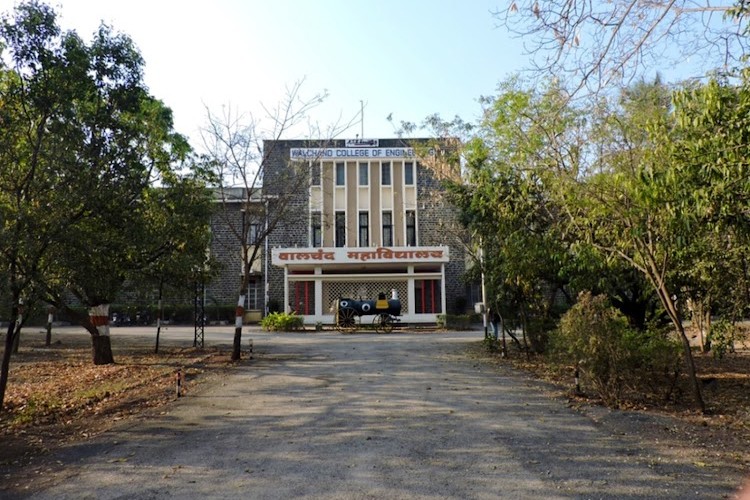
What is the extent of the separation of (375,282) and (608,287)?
67.5 feet

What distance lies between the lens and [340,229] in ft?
120

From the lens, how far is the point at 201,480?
220 inches

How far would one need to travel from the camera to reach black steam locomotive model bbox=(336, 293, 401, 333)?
90.2 feet

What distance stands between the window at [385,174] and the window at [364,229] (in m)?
2.12

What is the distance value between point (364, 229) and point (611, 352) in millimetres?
27795

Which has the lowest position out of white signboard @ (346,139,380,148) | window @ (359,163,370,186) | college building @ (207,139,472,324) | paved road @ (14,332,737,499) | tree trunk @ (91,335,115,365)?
paved road @ (14,332,737,499)

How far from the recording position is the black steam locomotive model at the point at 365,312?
1082 inches

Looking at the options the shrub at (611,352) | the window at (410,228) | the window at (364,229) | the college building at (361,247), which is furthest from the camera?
the window at (410,228)

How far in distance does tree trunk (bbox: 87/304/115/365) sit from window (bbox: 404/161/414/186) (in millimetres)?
23330

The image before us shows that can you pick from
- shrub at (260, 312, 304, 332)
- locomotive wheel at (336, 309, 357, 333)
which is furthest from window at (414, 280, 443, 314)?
shrub at (260, 312, 304, 332)

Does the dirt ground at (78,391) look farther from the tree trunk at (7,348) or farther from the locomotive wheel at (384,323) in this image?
the locomotive wheel at (384,323)

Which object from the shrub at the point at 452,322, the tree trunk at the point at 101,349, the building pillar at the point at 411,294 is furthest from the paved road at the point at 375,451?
the building pillar at the point at 411,294

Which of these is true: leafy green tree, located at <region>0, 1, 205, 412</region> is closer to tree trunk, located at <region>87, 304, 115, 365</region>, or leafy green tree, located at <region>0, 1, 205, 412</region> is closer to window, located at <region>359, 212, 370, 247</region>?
tree trunk, located at <region>87, 304, 115, 365</region>

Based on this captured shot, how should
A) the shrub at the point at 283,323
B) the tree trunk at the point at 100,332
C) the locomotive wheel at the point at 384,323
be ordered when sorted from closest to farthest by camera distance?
the tree trunk at the point at 100,332, the locomotive wheel at the point at 384,323, the shrub at the point at 283,323
